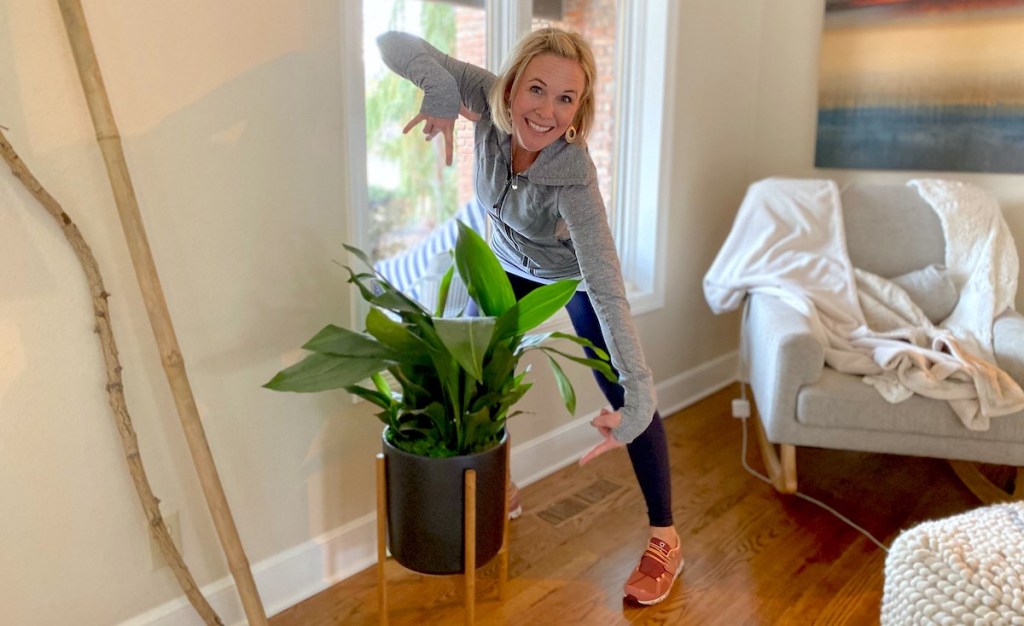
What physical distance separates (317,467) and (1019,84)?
99.4 inches

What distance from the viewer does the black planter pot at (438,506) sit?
141 cm

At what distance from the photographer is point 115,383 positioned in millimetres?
1305

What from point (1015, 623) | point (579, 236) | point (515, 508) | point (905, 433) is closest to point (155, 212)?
point (579, 236)

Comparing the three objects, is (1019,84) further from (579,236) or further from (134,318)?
(134,318)

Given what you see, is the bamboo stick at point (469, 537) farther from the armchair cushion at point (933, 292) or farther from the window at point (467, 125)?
the armchair cushion at point (933, 292)

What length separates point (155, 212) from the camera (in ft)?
4.47

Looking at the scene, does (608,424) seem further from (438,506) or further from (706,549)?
(706,549)

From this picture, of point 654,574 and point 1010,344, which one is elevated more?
point 1010,344

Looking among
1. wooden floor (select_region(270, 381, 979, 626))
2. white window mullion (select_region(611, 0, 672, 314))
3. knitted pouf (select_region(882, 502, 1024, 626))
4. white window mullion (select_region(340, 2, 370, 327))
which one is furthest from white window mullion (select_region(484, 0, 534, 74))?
A: knitted pouf (select_region(882, 502, 1024, 626))

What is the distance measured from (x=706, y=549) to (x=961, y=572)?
92 cm

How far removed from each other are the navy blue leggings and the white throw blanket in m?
0.59

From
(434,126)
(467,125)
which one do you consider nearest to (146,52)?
(434,126)

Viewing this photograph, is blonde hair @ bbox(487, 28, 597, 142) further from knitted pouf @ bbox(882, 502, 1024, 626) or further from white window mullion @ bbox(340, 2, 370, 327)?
knitted pouf @ bbox(882, 502, 1024, 626)

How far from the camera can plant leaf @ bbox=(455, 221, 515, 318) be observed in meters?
1.44
